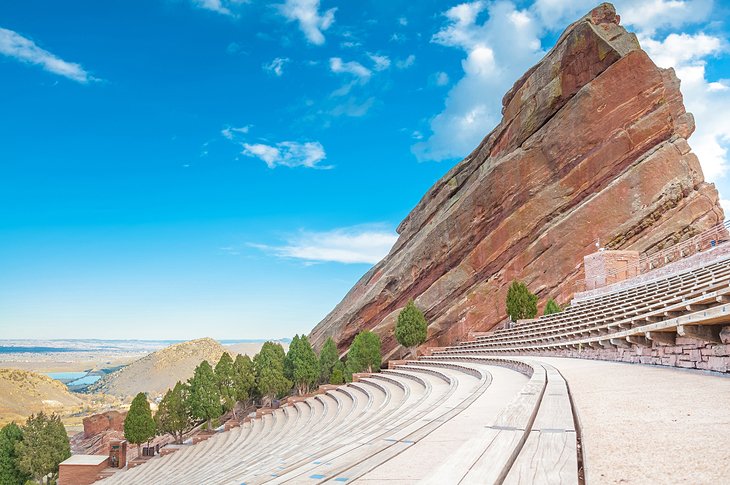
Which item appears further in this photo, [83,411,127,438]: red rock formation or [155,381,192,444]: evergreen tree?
[83,411,127,438]: red rock formation

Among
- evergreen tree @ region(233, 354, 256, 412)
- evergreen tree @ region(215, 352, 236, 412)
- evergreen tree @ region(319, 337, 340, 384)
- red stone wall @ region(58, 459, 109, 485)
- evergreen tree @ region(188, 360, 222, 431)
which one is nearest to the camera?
red stone wall @ region(58, 459, 109, 485)

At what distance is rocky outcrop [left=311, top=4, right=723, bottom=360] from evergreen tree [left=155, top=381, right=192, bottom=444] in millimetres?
17193

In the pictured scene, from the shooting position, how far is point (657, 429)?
173 inches

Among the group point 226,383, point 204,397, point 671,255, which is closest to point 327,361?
point 226,383

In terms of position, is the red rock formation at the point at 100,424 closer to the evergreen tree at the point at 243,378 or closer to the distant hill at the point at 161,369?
the evergreen tree at the point at 243,378

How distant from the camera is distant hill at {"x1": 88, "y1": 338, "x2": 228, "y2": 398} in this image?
134000 mm

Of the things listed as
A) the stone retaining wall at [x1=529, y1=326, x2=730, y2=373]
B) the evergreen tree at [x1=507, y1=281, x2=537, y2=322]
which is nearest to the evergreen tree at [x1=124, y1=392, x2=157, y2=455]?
the evergreen tree at [x1=507, y1=281, x2=537, y2=322]

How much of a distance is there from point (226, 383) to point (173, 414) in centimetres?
469

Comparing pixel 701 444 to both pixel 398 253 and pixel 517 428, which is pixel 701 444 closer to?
pixel 517 428

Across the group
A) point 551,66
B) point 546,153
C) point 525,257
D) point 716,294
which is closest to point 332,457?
point 716,294

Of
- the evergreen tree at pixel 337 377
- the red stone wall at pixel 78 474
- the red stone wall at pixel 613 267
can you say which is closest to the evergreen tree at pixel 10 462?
the red stone wall at pixel 78 474

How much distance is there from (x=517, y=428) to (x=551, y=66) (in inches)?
1795

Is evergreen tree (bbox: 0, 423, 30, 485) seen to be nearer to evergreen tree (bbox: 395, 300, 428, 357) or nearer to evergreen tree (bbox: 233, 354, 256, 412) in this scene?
evergreen tree (bbox: 233, 354, 256, 412)

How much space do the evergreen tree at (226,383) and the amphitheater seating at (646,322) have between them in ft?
61.5
